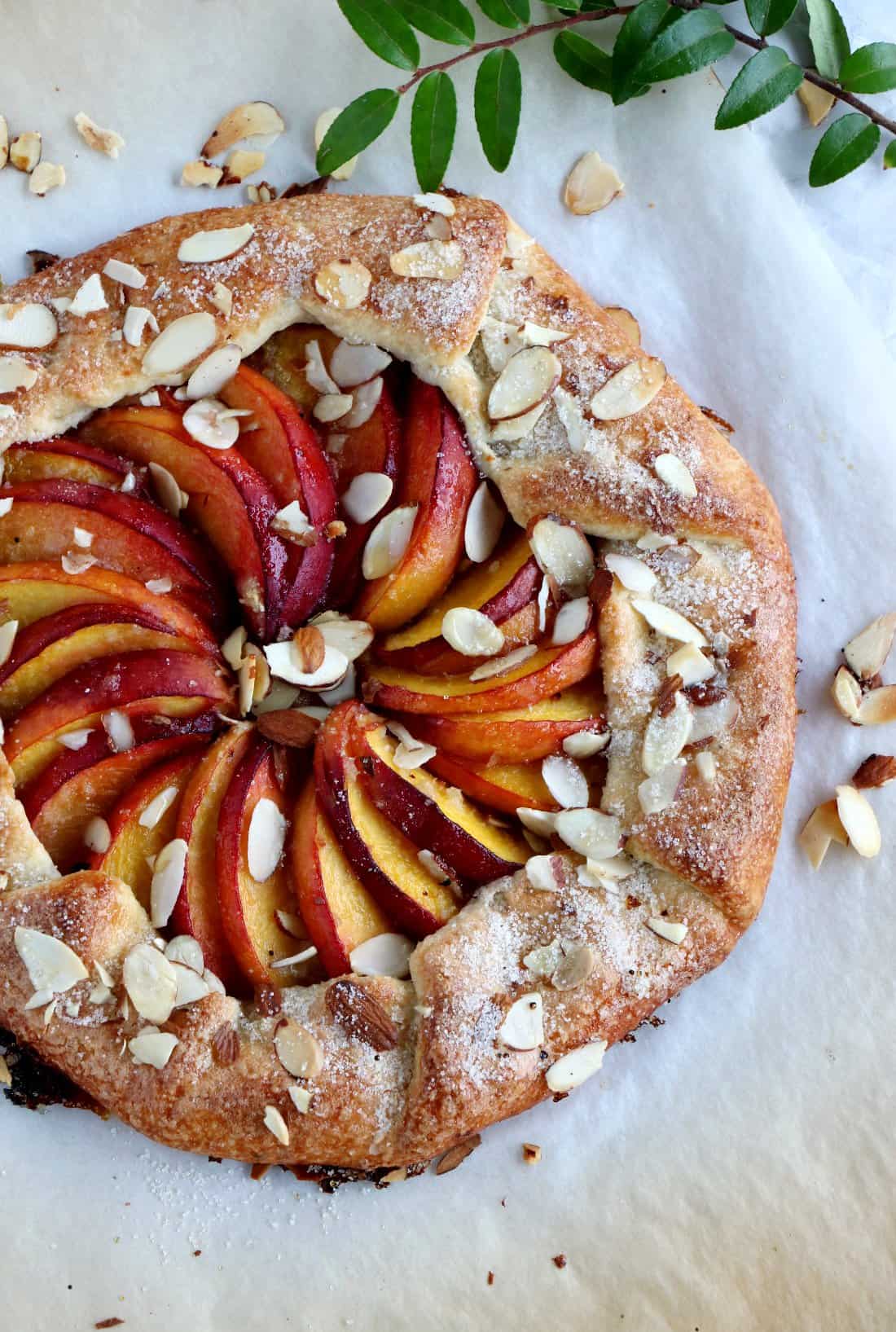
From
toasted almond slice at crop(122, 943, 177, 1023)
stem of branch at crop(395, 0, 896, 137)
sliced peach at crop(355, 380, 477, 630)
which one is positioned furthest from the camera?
stem of branch at crop(395, 0, 896, 137)

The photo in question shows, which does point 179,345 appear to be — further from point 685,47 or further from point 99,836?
point 685,47

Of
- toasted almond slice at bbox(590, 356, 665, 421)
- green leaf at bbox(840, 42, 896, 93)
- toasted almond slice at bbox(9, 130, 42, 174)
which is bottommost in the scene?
toasted almond slice at bbox(9, 130, 42, 174)

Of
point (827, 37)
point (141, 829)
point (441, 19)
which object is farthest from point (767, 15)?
point (141, 829)

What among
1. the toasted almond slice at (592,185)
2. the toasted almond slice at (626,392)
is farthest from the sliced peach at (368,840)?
the toasted almond slice at (592,185)

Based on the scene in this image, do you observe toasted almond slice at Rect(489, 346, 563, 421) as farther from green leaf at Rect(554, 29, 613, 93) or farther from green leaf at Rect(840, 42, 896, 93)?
green leaf at Rect(840, 42, 896, 93)

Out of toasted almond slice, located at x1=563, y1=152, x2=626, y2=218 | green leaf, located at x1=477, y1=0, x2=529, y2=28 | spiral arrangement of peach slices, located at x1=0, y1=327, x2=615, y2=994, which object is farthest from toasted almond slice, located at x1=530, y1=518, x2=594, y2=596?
green leaf, located at x1=477, y1=0, x2=529, y2=28

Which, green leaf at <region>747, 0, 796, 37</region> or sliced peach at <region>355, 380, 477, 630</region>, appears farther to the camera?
green leaf at <region>747, 0, 796, 37</region>

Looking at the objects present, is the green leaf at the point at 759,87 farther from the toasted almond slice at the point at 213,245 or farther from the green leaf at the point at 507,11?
the toasted almond slice at the point at 213,245
